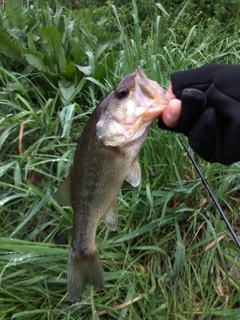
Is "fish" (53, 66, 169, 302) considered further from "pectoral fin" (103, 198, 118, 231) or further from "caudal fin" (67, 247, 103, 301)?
"caudal fin" (67, 247, 103, 301)

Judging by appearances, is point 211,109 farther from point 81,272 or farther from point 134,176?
point 81,272

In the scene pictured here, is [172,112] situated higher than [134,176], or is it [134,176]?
[172,112]

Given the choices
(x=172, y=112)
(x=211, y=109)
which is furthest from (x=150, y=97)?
(x=211, y=109)

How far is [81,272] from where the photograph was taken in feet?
6.81

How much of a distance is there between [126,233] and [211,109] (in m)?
1.18

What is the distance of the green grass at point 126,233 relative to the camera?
98.3 inches

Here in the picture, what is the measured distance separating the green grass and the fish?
574 millimetres

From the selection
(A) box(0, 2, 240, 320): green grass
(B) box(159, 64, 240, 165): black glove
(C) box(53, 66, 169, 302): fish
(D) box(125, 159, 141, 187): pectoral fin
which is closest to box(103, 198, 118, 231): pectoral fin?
(C) box(53, 66, 169, 302): fish

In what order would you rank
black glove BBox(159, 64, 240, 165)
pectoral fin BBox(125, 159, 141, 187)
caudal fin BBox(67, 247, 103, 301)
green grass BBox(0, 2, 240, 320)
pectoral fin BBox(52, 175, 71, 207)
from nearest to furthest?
black glove BBox(159, 64, 240, 165) < pectoral fin BBox(125, 159, 141, 187) < pectoral fin BBox(52, 175, 71, 207) < caudal fin BBox(67, 247, 103, 301) < green grass BBox(0, 2, 240, 320)

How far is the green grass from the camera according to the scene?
8.19 ft

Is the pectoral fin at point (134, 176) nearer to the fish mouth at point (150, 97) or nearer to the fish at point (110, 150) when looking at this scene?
the fish at point (110, 150)

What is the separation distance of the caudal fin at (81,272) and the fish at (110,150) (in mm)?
114

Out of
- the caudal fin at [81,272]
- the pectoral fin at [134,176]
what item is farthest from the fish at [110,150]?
the caudal fin at [81,272]

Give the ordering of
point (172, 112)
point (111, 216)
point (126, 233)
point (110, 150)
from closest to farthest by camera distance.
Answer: point (172, 112) < point (110, 150) < point (111, 216) < point (126, 233)
